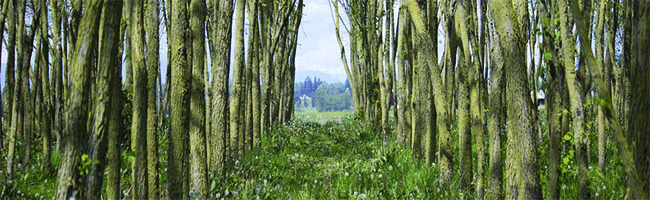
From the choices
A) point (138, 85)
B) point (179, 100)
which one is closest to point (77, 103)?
point (138, 85)

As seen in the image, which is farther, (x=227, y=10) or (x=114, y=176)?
(x=227, y=10)

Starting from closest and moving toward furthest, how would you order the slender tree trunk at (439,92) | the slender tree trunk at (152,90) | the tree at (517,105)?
the tree at (517,105) < the slender tree trunk at (152,90) < the slender tree trunk at (439,92)

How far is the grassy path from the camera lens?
18.5 feet

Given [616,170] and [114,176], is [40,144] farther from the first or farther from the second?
[616,170]

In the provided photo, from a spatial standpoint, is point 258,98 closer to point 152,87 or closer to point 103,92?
point 152,87

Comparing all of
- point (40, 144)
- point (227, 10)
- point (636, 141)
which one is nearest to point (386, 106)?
point (227, 10)

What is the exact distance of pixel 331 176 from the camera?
715cm

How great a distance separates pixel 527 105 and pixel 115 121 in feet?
7.45

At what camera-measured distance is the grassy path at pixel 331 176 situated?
221 inches

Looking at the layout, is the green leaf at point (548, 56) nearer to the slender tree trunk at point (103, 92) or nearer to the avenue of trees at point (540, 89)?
the avenue of trees at point (540, 89)

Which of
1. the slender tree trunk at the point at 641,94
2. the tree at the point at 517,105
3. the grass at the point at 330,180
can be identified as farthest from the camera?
the grass at the point at 330,180

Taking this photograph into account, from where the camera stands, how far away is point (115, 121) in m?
3.04

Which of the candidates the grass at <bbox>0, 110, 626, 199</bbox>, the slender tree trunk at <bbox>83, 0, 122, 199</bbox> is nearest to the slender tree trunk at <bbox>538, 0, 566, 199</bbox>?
the grass at <bbox>0, 110, 626, 199</bbox>

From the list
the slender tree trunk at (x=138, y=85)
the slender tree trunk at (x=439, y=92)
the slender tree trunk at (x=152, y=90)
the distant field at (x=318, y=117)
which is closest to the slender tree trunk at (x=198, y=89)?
the slender tree trunk at (x=152, y=90)
